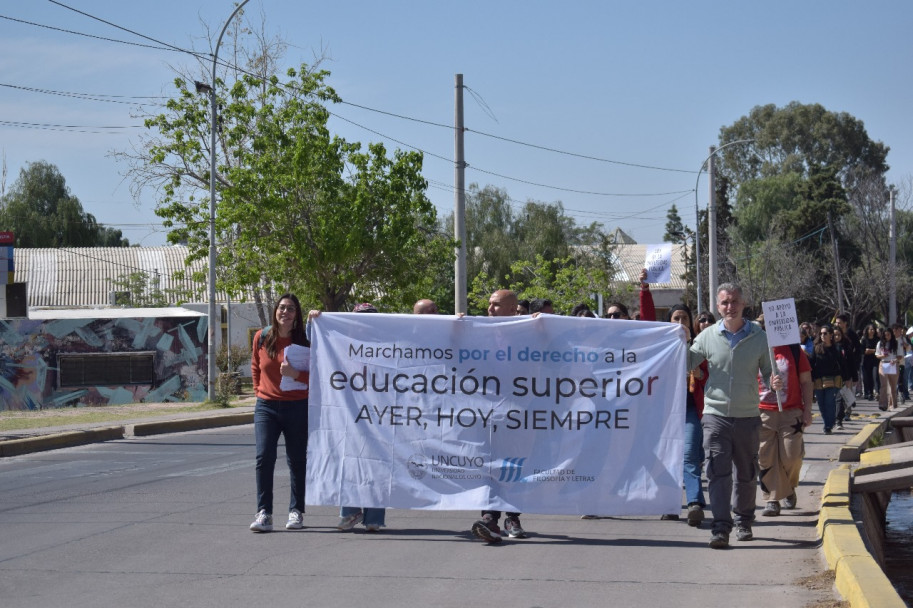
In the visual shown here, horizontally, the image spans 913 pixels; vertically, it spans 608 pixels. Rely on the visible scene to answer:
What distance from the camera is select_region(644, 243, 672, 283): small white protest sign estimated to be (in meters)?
27.9

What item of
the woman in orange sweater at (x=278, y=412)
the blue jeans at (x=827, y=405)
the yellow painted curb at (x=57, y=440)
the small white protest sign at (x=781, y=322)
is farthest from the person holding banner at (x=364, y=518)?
the blue jeans at (x=827, y=405)

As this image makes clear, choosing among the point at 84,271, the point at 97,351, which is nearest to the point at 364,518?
the point at 97,351

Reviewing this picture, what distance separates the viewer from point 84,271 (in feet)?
223

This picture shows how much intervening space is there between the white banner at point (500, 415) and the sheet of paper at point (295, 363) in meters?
0.11

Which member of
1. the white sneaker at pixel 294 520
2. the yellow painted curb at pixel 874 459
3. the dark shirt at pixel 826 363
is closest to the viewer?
the white sneaker at pixel 294 520

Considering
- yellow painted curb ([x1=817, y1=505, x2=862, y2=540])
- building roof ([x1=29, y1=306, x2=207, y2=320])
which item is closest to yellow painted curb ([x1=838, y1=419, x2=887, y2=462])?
yellow painted curb ([x1=817, y1=505, x2=862, y2=540])

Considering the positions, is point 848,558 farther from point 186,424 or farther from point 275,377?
point 186,424

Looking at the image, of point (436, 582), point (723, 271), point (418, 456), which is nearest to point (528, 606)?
point (436, 582)

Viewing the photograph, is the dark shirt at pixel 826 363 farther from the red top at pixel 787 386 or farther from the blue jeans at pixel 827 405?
the red top at pixel 787 386

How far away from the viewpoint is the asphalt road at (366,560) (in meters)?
6.70

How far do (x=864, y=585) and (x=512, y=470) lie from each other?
9.77 feet

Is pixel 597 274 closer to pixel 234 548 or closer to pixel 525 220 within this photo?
pixel 525 220

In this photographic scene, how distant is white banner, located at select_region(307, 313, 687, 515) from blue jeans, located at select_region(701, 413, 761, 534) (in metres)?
0.28

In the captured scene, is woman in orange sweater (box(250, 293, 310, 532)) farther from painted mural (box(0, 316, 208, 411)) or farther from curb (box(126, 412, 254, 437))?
painted mural (box(0, 316, 208, 411))
